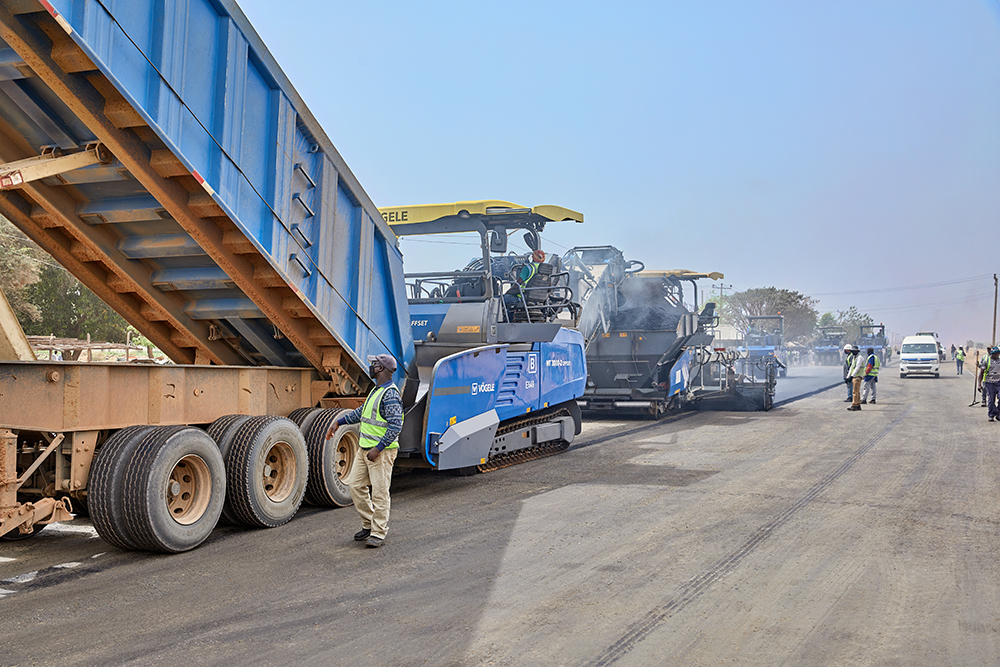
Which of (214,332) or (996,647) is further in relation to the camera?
(214,332)

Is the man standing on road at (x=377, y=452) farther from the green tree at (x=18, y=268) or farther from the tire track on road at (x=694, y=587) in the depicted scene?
the green tree at (x=18, y=268)

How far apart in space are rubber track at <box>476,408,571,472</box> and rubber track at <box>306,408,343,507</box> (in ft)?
8.39

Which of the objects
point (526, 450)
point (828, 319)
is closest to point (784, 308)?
Result: point (828, 319)

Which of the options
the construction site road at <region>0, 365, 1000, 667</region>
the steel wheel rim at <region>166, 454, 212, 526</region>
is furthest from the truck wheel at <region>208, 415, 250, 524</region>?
the steel wheel rim at <region>166, 454, 212, 526</region>

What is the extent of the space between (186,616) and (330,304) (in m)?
3.29

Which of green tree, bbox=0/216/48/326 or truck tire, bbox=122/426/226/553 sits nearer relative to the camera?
truck tire, bbox=122/426/226/553

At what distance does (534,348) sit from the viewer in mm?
10109

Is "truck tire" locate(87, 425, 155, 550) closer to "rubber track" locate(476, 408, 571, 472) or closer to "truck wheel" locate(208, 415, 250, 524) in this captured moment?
"truck wheel" locate(208, 415, 250, 524)

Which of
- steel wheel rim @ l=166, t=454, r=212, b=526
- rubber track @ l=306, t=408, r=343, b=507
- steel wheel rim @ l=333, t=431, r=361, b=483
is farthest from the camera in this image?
steel wheel rim @ l=333, t=431, r=361, b=483

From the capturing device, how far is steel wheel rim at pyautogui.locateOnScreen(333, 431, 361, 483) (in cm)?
774

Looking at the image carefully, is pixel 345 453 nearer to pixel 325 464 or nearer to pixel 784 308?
pixel 325 464

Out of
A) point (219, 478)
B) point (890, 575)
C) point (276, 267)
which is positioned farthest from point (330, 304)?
point (890, 575)

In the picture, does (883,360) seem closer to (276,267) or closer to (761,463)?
(761,463)

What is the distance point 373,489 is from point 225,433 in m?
1.33
